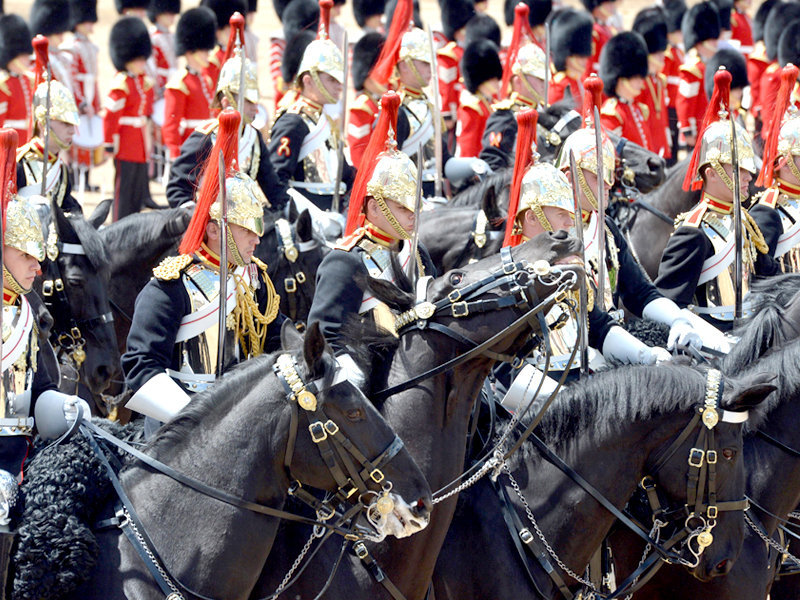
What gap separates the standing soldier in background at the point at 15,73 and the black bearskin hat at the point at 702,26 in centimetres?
820

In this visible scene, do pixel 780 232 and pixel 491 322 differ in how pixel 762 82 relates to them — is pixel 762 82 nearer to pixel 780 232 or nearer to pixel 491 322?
pixel 780 232

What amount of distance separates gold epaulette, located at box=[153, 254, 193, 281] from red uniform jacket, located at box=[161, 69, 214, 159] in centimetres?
711

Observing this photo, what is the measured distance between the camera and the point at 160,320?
460cm

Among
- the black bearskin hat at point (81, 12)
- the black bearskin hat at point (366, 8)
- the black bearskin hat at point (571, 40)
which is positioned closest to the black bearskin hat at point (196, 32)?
the black bearskin hat at point (81, 12)

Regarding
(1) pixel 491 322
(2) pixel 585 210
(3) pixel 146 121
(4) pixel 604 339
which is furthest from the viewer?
(3) pixel 146 121

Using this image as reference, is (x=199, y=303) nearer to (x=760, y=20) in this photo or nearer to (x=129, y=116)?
(x=129, y=116)

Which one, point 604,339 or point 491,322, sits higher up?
point 491,322

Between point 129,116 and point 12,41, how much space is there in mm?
1390

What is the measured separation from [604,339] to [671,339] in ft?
1.39

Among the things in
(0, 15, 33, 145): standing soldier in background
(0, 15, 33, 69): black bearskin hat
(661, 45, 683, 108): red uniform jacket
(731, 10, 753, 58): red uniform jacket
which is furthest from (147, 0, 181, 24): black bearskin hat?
(731, 10, 753, 58): red uniform jacket

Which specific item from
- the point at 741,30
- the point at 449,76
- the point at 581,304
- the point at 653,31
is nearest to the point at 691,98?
the point at 653,31

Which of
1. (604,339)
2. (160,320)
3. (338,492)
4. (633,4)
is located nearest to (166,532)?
(338,492)

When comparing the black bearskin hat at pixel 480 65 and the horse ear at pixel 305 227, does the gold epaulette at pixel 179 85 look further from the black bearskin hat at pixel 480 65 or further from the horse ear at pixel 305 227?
the horse ear at pixel 305 227

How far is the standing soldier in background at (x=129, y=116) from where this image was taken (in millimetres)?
12641
